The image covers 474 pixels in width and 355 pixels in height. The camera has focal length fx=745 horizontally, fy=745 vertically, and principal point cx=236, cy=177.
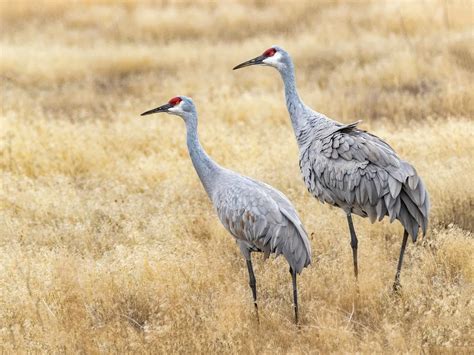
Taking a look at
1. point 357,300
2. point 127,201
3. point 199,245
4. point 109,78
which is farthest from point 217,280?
point 109,78

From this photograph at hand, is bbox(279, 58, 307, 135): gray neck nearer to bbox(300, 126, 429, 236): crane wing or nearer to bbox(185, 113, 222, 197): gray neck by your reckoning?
bbox(300, 126, 429, 236): crane wing

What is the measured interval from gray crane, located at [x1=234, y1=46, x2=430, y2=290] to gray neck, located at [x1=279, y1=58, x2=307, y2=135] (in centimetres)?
27

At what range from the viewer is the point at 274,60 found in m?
6.20

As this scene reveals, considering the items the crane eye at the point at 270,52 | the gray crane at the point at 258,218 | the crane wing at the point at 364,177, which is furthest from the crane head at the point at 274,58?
the gray crane at the point at 258,218

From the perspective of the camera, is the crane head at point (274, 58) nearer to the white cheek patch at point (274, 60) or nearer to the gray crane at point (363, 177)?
the white cheek patch at point (274, 60)

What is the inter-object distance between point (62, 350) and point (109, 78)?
883 cm

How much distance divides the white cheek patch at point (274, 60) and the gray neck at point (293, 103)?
0.08 m

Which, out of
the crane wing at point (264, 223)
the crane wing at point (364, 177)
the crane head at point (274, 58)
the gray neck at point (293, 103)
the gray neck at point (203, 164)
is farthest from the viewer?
the crane head at point (274, 58)

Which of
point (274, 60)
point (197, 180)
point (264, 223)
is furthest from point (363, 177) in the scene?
point (197, 180)

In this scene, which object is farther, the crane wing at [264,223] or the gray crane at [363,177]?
the gray crane at [363,177]

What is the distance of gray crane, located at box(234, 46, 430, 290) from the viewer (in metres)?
5.13

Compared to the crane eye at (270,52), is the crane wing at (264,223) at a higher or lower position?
lower

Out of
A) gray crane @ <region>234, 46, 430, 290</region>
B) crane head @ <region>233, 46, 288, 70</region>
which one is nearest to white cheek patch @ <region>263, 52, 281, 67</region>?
crane head @ <region>233, 46, 288, 70</region>

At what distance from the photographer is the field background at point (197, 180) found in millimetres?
5012
